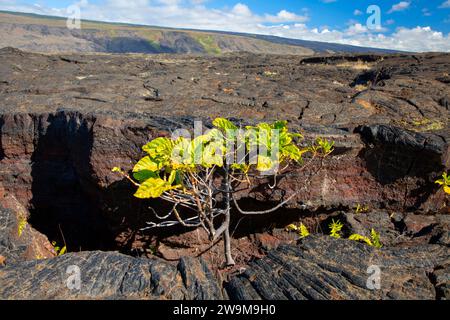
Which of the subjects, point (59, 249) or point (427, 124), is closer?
point (427, 124)

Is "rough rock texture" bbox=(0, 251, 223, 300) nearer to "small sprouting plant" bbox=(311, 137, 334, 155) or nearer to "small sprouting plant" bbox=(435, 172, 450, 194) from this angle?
"small sprouting plant" bbox=(311, 137, 334, 155)

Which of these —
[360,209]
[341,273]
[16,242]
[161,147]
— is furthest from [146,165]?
[360,209]

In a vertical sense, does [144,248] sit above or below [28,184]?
below

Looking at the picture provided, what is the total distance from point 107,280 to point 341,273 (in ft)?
7.14

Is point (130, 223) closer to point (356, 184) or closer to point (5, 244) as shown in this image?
point (5, 244)

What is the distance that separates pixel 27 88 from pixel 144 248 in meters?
5.69

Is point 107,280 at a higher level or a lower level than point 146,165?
lower

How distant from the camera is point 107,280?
10.3ft

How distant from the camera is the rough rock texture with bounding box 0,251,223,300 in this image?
2.93 meters

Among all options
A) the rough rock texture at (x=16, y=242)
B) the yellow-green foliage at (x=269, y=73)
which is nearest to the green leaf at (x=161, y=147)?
the rough rock texture at (x=16, y=242)

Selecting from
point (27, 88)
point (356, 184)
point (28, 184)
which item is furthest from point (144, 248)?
point (27, 88)

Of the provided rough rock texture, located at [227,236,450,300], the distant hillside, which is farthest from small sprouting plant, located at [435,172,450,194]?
the distant hillside

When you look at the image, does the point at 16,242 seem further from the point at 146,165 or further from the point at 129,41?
the point at 129,41
